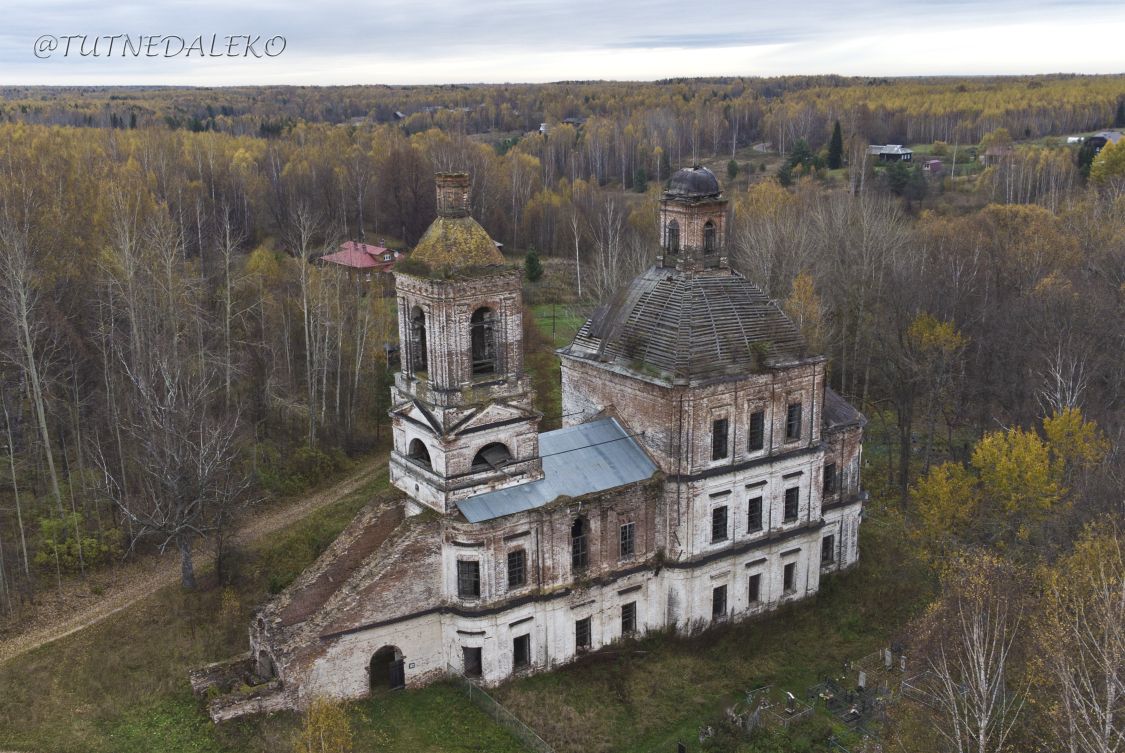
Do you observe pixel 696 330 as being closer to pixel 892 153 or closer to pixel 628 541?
pixel 628 541

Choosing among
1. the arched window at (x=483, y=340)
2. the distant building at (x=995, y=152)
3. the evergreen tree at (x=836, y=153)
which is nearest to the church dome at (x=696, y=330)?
the arched window at (x=483, y=340)

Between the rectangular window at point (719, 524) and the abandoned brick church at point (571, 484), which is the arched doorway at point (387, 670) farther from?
the rectangular window at point (719, 524)

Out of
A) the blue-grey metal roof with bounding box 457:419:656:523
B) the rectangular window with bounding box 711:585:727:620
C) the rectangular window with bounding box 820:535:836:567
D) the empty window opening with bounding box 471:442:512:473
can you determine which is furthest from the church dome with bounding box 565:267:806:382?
the rectangular window with bounding box 820:535:836:567

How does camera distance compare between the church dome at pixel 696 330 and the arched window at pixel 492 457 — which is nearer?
the arched window at pixel 492 457

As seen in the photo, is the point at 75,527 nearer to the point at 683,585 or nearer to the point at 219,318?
the point at 219,318

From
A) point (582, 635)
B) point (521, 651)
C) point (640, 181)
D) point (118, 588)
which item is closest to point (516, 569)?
point (521, 651)

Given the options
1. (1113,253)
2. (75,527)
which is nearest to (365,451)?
(75,527)
